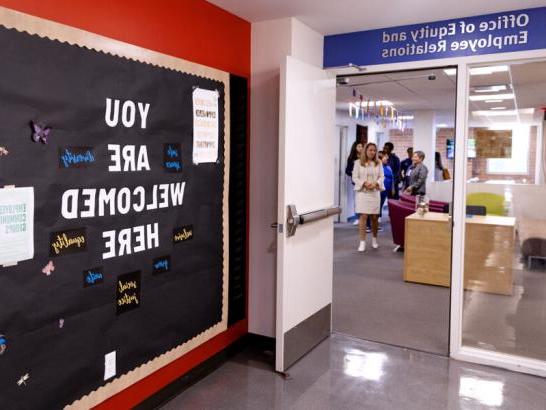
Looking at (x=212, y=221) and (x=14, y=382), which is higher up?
(x=212, y=221)

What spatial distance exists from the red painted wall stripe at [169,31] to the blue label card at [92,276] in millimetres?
646

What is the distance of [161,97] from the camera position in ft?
8.77

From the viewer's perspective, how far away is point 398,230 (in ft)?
23.5

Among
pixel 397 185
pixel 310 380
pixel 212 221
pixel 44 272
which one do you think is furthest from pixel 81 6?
pixel 397 185

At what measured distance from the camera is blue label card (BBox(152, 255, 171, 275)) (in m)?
2.70

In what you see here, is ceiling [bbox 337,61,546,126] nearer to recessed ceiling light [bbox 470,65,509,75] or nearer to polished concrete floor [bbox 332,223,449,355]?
recessed ceiling light [bbox 470,65,509,75]

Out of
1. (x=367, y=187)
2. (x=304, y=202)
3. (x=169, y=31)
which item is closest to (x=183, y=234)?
(x=304, y=202)

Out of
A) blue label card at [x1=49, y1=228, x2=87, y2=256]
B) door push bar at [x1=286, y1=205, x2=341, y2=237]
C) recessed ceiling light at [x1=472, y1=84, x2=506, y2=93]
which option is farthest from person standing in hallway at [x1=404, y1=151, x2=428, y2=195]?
blue label card at [x1=49, y1=228, x2=87, y2=256]

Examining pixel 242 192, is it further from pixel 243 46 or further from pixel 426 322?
pixel 426 322

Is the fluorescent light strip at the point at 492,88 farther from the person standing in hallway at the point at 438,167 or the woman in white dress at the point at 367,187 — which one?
the person standing in hallway at the point at 438,167

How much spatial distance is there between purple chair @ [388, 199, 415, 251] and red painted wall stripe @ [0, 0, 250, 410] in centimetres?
371

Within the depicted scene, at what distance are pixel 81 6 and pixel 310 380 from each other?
2.54m

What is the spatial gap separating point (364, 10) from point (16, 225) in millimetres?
2464

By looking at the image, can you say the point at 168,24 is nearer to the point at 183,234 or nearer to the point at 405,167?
the point at 183,234
